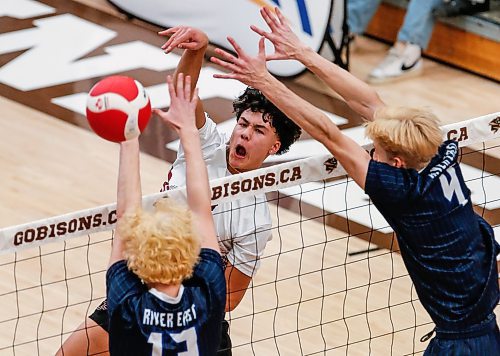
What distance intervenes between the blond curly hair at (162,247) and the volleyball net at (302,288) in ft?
5.99

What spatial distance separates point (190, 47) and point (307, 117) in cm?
91

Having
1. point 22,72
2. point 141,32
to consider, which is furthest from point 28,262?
point 141,32

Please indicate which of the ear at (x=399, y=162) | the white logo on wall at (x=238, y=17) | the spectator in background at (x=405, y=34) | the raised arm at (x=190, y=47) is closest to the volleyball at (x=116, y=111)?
the raised arm at (x=190, y=47)

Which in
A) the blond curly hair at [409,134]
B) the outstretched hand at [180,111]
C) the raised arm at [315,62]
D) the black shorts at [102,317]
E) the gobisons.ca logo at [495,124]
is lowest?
the black shorts at [102,317]

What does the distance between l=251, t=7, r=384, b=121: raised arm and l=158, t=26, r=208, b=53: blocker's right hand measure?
30 cm

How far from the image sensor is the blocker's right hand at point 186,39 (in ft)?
17.9

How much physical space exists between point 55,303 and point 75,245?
735 millimetres

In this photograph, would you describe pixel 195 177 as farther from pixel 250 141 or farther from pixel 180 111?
pixel 250 141

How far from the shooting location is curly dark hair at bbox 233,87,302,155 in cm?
584

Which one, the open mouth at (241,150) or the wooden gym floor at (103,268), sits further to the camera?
the wooden gym floor at (103,268)

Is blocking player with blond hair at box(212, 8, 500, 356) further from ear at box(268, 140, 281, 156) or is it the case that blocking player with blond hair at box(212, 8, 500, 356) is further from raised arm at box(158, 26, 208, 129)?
ear at box(268, 140, 281, 156)

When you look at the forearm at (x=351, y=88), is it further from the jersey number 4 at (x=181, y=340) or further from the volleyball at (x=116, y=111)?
the jersey number 4 at (x=181, y=340)

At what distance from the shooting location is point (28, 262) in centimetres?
763

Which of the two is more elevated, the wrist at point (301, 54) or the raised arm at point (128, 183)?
the wrist at point (301, 54)
